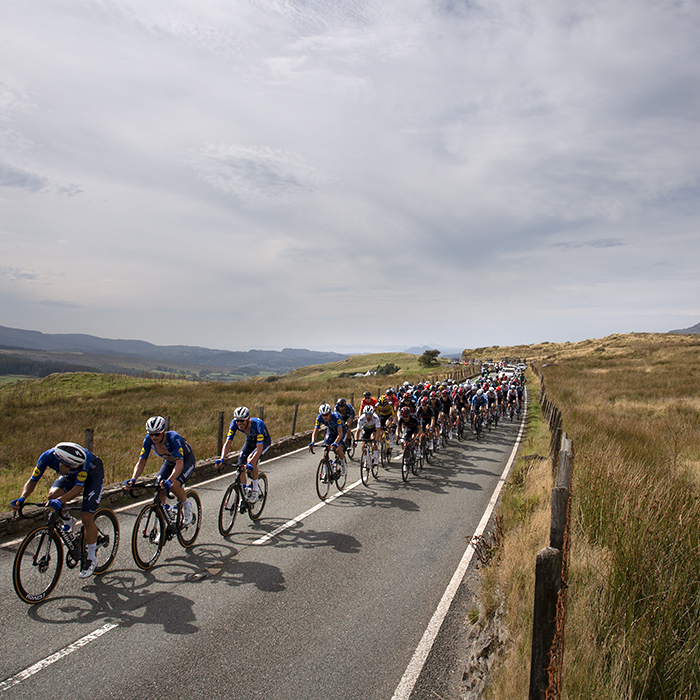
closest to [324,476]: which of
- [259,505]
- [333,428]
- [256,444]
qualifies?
[333,428]

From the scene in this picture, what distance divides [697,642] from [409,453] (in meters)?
9.29

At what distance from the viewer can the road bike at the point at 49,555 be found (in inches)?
214

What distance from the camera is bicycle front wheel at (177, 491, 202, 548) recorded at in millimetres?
7066

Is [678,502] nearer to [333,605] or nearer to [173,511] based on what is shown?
[333,605]

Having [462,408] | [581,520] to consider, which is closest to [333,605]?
[581,520]

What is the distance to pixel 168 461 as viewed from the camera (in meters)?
7.21

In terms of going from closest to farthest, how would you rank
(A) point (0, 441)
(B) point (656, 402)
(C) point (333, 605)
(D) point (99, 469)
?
(C) point (333, 605) → (D) point (99, 469) → (A) point (0, 441) → (B) point (656, 402)

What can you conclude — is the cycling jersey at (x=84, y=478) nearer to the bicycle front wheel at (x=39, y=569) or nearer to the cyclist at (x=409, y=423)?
the bicycle front wheel at (x=39, y=569)

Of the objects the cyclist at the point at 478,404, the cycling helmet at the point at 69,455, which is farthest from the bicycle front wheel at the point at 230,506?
the cyclist at the point at 478,404

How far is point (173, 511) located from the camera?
6.96 metres

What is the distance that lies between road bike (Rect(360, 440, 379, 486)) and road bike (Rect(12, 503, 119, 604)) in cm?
655

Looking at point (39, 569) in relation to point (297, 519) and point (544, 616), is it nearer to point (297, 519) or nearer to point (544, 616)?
point (297, 519)

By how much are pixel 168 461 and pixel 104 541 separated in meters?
1.40

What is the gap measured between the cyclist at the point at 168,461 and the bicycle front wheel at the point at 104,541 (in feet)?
1.68
